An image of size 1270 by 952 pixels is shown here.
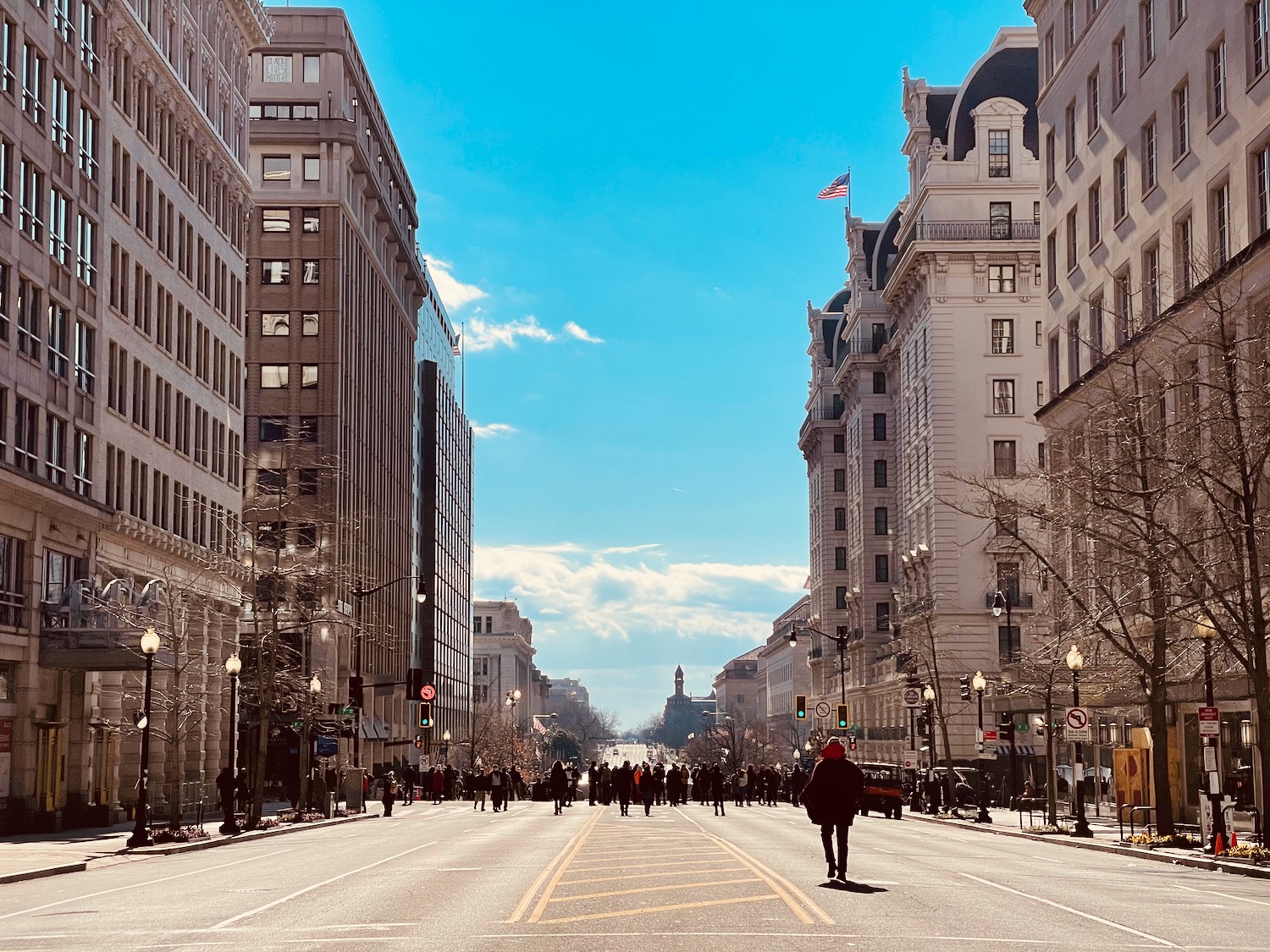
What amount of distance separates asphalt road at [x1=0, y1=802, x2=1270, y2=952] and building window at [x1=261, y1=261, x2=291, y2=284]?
62405mm

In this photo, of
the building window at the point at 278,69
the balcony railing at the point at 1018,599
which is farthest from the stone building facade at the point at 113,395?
the balcony railing at the point at 1018,599

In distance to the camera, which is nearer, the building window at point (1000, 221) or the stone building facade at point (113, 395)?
the stone building facade at point (113, 395)

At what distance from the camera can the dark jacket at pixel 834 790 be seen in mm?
23312

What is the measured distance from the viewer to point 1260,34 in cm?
4522

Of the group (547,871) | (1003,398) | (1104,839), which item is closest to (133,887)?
(547,871)

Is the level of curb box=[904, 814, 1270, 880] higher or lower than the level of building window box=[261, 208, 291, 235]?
lower

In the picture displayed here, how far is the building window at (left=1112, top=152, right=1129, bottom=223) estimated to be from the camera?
5706 centimetres

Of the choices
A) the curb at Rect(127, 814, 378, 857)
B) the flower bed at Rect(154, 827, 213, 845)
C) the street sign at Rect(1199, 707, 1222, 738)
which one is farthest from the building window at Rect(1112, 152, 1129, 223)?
the flower bed at Rect(154, 827, 213, 845)

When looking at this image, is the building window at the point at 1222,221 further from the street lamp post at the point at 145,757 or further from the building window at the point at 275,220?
the building window at the point at 275,220

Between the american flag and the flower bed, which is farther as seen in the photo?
the american flag

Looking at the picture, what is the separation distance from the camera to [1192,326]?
4862 cm

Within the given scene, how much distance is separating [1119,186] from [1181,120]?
243 inches

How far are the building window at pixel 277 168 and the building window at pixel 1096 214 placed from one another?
5159 cm

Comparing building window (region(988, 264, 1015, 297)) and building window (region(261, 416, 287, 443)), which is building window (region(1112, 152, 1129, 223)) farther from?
building window (region(261, 416, 287, 443))
